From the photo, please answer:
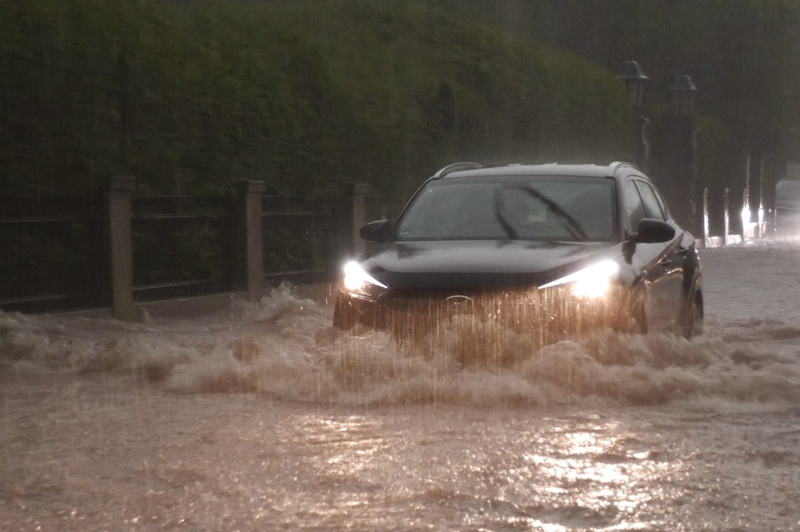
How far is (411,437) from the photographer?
7102 mm

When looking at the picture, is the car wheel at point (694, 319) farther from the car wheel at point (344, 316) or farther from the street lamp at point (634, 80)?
the street lamp at point (634, 80)

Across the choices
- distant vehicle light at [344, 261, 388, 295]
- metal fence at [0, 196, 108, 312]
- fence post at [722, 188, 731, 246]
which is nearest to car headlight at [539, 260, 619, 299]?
distant vehicle light at [344, 261, 388, 295]

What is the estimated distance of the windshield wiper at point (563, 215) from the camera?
927 centimetres

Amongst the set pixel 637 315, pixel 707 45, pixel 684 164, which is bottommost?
pixel 637 315

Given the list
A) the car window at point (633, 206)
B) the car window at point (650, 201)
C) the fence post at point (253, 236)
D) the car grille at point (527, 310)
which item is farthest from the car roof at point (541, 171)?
the fence post at point (253, 236)

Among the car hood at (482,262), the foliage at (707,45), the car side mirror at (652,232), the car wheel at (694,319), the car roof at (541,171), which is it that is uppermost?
the foliage at (707,45)

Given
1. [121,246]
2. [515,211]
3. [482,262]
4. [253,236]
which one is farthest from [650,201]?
[253,236]

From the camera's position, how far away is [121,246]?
13.6 meters

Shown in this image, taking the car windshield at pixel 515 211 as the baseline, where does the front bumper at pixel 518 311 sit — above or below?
below

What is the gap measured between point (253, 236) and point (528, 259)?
25.8ft

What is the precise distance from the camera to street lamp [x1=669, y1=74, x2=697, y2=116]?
34.5m

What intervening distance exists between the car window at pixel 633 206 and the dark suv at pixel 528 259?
2 centimetres

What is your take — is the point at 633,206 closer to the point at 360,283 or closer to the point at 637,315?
the point at 637,315

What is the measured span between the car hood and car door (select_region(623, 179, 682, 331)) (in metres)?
0.29
